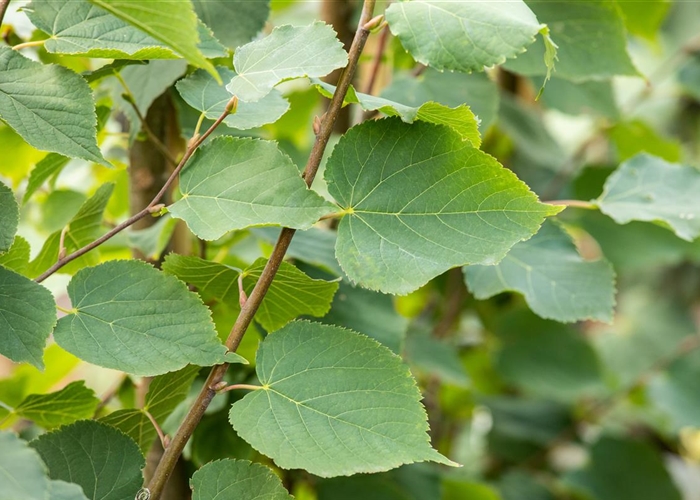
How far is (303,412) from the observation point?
1.05ft

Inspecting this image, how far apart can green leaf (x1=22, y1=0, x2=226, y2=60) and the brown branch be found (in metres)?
0.08

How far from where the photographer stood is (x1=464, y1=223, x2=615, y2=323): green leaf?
491 millimetres

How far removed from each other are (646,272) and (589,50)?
78 centimetres

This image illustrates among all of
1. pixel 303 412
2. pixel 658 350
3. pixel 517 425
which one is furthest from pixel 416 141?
pixel 658 350

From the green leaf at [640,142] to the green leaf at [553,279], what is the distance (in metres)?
0.41

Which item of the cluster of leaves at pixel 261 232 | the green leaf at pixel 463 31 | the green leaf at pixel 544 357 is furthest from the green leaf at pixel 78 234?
the green leaf at pixel 544 357

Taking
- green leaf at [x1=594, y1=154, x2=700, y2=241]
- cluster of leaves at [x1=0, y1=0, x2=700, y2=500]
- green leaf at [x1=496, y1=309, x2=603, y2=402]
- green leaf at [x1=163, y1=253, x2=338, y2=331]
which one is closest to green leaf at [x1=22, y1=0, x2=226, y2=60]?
cluster of leaves at [x1=0, y1=0, x2=700, y2=500]

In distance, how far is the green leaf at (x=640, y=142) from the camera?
0.87m

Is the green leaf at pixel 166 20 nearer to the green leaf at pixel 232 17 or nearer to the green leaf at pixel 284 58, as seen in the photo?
the green leaf at pixel 284 58

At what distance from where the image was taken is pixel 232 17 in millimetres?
475

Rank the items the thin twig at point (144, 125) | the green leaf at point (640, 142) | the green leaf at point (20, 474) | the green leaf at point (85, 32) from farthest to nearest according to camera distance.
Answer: the green leaf at point (640, 142) → the thin twig at point (144, 125) → the green leaf at point (85, 32) → the green leaf at point (20, 474)

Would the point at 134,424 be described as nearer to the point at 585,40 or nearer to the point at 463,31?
the point at 463,31

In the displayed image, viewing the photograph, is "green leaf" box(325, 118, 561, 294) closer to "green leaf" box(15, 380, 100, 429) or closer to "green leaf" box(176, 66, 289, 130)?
"green leaf" box(176, 66, 289, 130)

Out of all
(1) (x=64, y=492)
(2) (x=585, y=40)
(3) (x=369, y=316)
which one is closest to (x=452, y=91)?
(2) (x=585, y=40)
